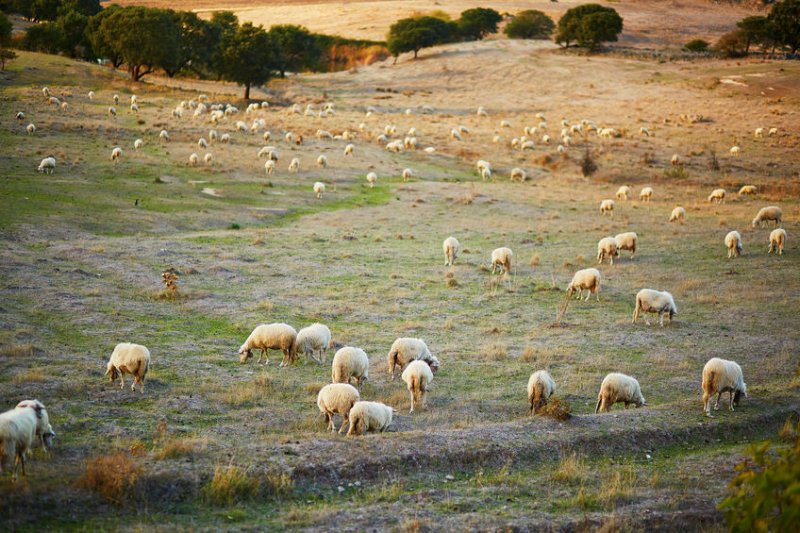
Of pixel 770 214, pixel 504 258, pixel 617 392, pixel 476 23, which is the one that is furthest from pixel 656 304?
pixel 476 23

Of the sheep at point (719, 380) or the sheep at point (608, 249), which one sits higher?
the sheep at point (608, 249)

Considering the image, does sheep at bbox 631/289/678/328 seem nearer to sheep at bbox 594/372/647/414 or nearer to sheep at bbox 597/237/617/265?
sheep at bbox 594/372/647/414

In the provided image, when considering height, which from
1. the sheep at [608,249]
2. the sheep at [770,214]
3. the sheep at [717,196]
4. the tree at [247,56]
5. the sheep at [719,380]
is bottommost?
the sheep at [719,380]

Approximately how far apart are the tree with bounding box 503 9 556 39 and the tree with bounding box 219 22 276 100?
57.1 metres

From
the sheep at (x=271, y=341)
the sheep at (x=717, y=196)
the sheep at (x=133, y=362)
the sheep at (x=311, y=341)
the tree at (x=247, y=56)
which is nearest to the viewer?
the sheep at (x=133, y=362)

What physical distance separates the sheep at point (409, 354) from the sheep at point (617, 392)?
3977 mm

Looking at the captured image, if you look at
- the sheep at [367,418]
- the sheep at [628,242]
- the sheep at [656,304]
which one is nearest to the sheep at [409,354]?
the sheep at [367,418]

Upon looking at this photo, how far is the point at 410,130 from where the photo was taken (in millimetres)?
63375

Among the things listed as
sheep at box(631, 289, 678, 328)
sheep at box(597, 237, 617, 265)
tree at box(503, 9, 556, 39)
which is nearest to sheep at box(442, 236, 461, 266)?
sheep at box(597, 237, 617, 265)

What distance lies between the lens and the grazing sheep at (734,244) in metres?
30.1

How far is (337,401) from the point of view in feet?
45.7

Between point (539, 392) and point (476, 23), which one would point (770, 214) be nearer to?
point (539, 392)

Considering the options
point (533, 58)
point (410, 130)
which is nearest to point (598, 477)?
point (410, 130)

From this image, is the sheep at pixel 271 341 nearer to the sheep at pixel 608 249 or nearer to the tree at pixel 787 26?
the sheep at pixel 608 249
